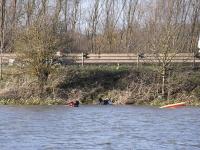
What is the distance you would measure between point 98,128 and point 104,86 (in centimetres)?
2023

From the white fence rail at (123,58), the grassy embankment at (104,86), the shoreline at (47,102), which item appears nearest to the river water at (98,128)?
the shoreline at (47,102)

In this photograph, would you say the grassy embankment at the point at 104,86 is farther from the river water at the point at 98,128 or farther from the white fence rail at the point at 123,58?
the river water at the point at 98,128

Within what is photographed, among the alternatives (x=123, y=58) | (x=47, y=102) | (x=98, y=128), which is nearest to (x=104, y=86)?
(x=47, y=102)

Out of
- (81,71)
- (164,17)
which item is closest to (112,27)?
(164,17)

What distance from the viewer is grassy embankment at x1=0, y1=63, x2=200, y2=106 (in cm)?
5050

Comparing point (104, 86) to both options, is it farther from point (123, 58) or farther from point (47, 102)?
point (123, 58)

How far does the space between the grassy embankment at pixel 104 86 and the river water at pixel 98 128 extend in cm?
380

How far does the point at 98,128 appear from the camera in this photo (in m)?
32.8

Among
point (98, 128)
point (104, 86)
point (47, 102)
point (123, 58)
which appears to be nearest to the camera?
point (98, 128)

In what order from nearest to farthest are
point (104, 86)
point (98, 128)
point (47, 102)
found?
1. point (98, 128)
2. point (47, 102)
3. point (104, 86)

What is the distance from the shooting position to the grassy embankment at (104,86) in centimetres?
5050

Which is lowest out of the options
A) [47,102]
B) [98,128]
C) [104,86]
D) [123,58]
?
[98,128]

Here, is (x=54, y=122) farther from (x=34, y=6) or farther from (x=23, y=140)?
(x=34, y=6)

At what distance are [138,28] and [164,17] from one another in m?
7.59
